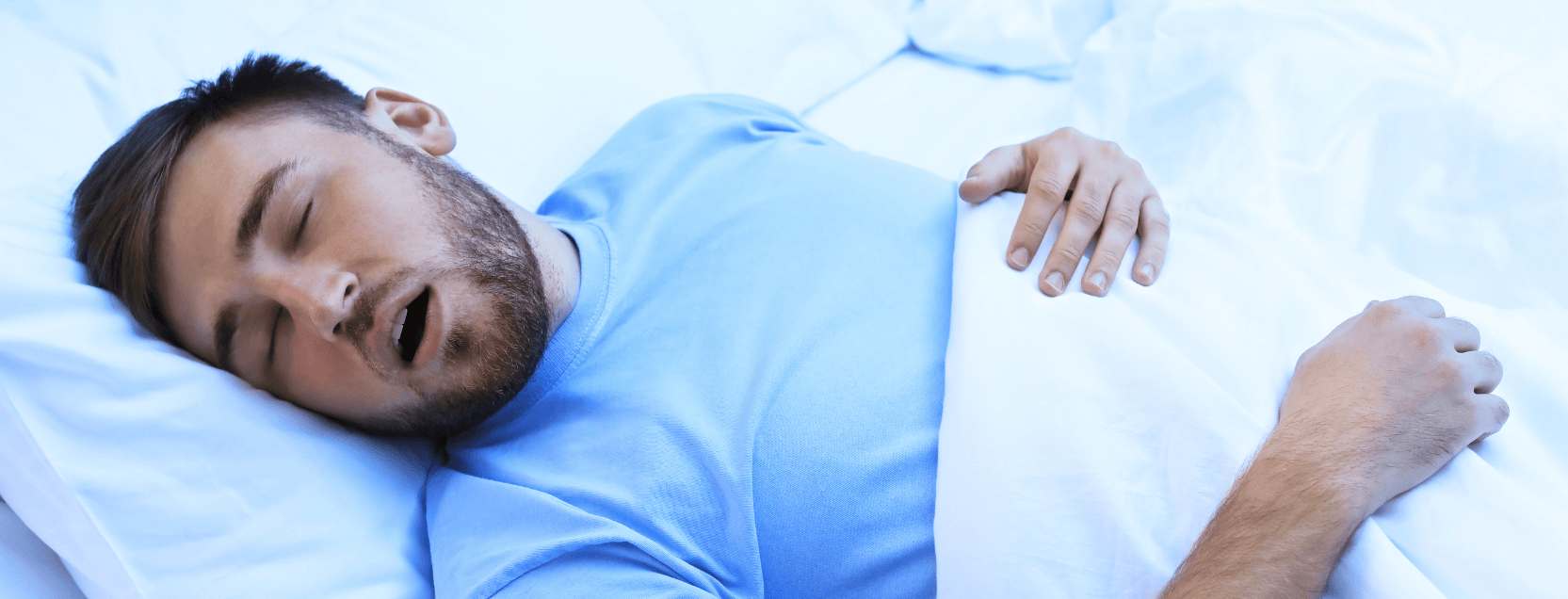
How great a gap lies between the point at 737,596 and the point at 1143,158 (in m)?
0.85

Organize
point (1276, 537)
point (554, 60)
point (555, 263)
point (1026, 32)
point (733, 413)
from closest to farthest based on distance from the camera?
point (1276, 537) → point (733, 413) → point (555, 263) → point (554, 60) → point (1026, 32)

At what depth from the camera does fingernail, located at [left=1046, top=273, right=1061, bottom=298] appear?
0.79m

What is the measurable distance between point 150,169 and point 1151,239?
102cm

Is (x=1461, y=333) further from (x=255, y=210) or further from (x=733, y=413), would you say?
(x=255, y=210)

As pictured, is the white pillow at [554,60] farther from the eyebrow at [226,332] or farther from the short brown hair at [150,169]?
the eyebrow at [226,332]

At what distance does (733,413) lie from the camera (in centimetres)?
76

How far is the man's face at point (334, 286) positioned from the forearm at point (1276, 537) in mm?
615

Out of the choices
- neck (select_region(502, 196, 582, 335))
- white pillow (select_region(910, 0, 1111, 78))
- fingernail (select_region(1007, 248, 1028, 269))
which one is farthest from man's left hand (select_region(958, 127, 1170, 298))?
white pillow (select_region(910, 0, 1111, 78))

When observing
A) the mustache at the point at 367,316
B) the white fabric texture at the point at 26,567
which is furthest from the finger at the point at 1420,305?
the white fabric texture at the point at 26,567

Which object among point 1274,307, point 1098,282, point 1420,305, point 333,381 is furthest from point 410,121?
point 1420,305

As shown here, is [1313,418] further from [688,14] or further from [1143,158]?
[688,14]

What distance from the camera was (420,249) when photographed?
30.0 inches

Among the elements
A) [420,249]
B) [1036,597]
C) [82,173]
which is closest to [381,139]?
[420,249]

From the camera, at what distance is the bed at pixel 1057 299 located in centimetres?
60
